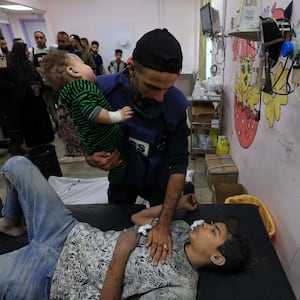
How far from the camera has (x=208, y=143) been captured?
3.15 metres

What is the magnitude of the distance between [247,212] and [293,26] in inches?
43.4

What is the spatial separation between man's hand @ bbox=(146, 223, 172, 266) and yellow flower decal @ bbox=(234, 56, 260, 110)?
1.38 m

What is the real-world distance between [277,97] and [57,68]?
4.34 ft

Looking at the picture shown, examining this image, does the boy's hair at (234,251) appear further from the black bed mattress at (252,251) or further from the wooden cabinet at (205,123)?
the wooden cabinet at (205,123)

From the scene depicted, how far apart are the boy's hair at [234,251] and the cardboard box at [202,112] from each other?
1991 mm

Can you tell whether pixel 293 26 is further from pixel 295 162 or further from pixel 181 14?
pixel 181 14

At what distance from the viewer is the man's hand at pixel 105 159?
113 cm

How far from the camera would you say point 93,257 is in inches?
42.9

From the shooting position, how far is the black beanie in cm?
78

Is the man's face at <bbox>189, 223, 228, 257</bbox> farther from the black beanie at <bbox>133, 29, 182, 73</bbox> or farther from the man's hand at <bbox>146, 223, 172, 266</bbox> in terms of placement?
the black beanie at <bbox>133, 29, 182, 73</bbox>

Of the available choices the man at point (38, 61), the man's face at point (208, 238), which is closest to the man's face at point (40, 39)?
the man at point (38, 61)

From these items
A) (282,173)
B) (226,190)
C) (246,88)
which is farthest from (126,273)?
(246,88)

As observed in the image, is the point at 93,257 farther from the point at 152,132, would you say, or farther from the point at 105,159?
the point at 152,132

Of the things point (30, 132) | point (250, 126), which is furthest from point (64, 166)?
point (250, 126)
